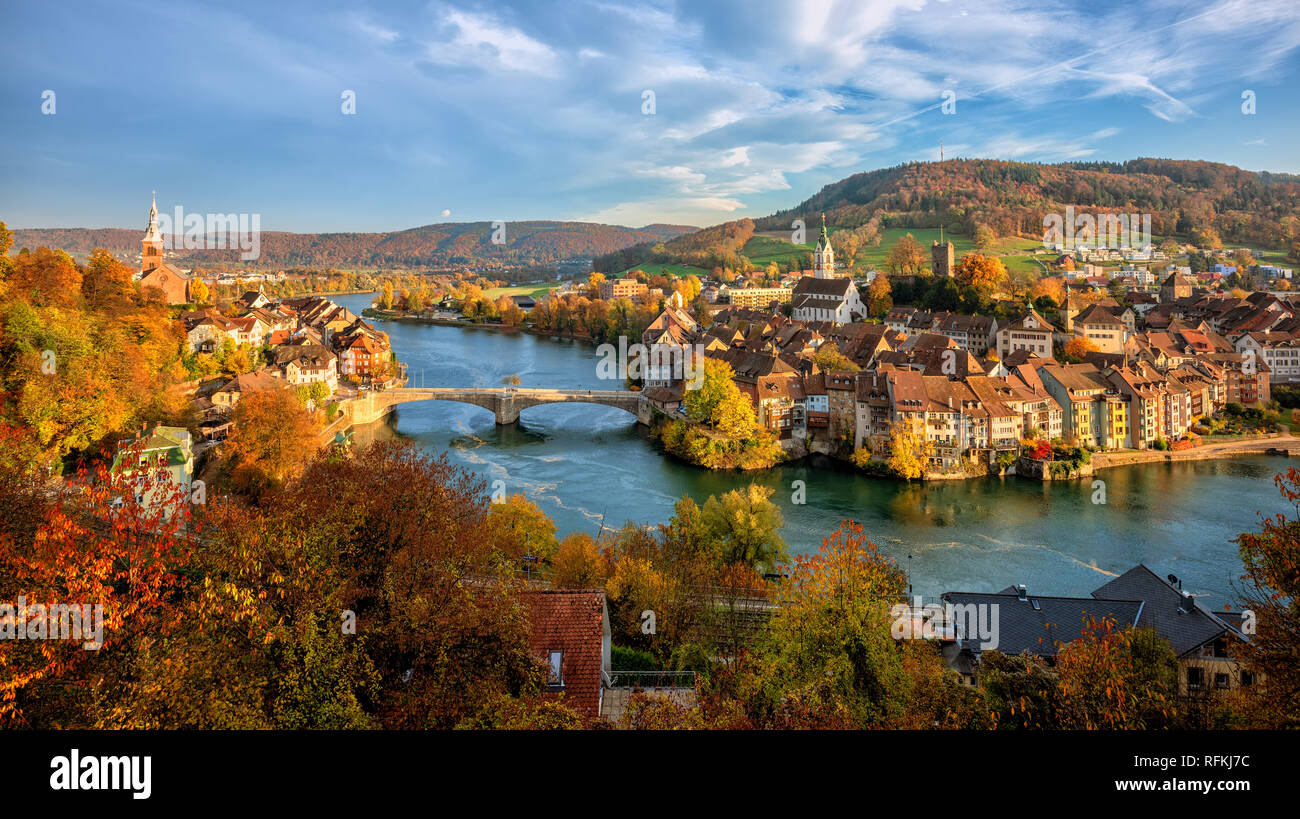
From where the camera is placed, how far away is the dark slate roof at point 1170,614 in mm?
7953

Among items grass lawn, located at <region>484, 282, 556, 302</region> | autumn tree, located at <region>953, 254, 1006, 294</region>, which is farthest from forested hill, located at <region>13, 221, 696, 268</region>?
autumn tree, located at <region>953, 254, 1006, 294</region>

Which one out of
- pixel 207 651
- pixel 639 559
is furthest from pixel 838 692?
pixel 639 559

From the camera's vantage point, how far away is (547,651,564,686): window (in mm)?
5715

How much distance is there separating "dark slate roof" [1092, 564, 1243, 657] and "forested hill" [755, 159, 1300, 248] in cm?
4813

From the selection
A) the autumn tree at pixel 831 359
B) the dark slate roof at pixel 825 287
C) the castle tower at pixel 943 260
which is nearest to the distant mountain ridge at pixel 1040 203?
the castle tower at pixel 943 260

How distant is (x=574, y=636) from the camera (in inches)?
245

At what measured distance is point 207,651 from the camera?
393 centimetres

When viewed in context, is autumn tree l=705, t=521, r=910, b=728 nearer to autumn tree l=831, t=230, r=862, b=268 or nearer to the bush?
the bush

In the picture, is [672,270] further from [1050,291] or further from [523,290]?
[1050,291]

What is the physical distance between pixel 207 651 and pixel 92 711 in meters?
0.54

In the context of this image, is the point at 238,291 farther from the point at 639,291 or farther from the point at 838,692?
the point at 838,692

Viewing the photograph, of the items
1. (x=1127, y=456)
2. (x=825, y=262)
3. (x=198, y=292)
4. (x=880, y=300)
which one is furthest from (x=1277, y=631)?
(x=825, y=262)

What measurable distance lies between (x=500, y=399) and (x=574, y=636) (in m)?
20.7
